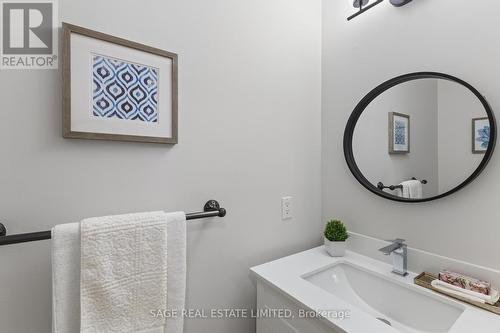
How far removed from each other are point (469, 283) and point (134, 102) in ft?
4.37

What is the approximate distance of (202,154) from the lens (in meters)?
0.97

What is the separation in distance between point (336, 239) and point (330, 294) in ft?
1.23

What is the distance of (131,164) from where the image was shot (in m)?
0.83

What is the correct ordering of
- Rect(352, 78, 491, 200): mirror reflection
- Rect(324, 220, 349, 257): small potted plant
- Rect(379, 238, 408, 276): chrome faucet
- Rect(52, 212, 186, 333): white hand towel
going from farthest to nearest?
1. Rect(324, 220, 349, 257): small potted plant
2. Rect(379, 238, 408, 276): chrome faucet
3. Rect(352, 78, 491, 200): mirror reflection
4. Rect(52, 212, 186, 333): white hand towel

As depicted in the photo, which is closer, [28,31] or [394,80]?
[28,31]

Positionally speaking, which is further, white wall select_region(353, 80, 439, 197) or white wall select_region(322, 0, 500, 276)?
white wall select_region(353, 80, 439, 197)

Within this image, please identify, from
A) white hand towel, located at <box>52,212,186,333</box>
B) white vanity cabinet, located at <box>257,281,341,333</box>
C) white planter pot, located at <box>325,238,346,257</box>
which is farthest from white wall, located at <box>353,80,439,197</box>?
white hand towel, located at <box>52,212,186,333</box>

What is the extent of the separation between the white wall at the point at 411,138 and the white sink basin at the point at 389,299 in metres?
0.40

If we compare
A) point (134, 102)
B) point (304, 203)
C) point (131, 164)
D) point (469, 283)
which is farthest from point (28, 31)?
point (469, 283)

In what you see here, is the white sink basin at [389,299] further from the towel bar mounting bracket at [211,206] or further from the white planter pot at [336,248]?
the towel bar mounting bracket at [211,206]

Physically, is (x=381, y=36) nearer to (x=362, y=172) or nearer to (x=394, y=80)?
(x=394, y=80)

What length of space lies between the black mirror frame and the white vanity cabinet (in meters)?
0.64

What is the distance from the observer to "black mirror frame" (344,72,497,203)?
83 cm

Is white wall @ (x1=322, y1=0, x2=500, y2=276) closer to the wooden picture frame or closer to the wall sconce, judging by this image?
the wall sconce
